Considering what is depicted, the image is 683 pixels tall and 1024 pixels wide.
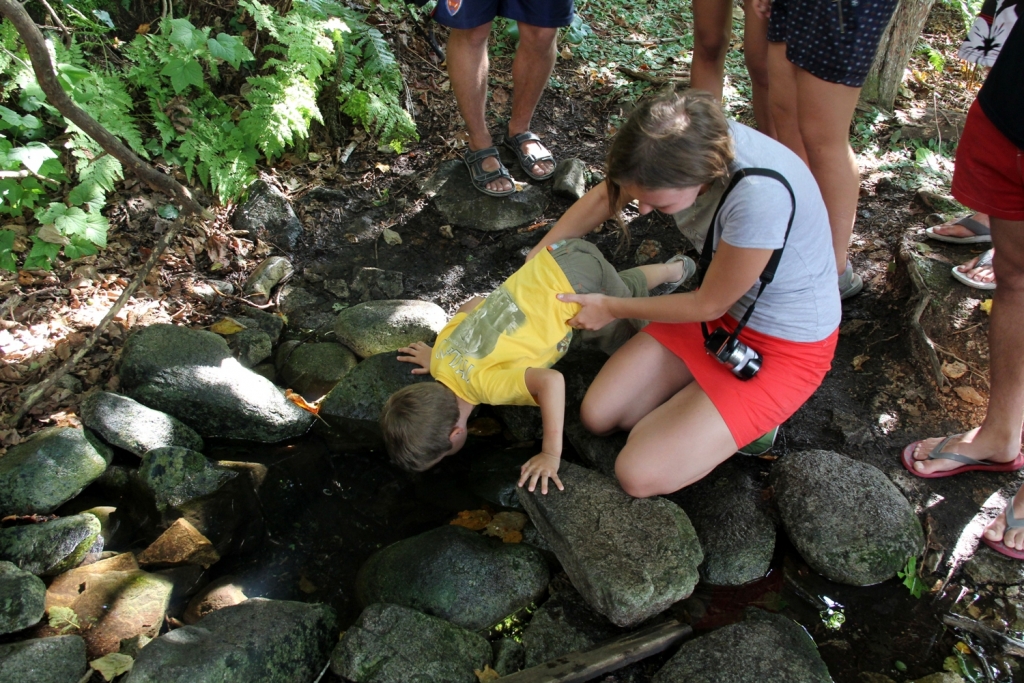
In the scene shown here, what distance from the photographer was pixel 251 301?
407 cm

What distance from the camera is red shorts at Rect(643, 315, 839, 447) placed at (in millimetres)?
2721

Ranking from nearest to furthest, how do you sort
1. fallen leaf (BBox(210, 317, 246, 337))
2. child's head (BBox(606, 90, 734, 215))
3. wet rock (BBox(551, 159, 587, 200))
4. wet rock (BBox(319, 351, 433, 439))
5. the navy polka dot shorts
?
child's head (BBox(606, 90, 734, 215))
the navy polka dot shorts
wet rock (BBox(319, 351, 433, 439))
fallen leaf (BBox(210, 317, 246, 337))
wet rock (BBox(551, 159, 587, 200))

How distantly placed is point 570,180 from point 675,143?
7.73 feet

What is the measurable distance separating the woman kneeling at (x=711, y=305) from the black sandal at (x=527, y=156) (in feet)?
4.68

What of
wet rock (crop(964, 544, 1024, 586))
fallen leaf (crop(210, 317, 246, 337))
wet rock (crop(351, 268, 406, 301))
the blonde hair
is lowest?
fallen leaf (crop(210, 317, 246, 337))

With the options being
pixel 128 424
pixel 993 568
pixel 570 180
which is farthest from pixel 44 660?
pixel 570 180

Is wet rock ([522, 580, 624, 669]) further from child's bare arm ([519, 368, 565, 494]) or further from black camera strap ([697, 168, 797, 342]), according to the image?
black camera strap ([697, 168, 797, 342])

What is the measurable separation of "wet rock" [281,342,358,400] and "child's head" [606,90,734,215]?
2062 mm

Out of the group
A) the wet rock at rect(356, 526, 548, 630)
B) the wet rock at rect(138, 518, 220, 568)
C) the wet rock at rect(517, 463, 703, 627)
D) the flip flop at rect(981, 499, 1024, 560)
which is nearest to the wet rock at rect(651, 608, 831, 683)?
the wet rock at rect(517, 463, 703, 627)

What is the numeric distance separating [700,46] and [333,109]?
8.40 ft

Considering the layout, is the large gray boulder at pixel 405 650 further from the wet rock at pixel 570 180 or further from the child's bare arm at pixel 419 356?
the wet rock at pixel 570 180

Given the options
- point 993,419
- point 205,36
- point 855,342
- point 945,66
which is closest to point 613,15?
point 945,66

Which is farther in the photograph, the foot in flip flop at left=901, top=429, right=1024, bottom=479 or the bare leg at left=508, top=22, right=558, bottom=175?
the bare leg at left=508, top=22, right=558, bottom=175

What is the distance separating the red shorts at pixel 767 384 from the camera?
8.93 ft
